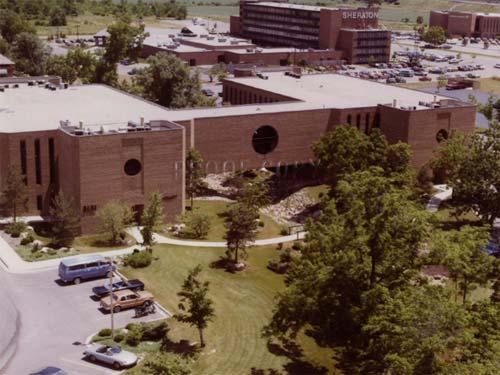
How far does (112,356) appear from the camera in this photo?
43.9 metres

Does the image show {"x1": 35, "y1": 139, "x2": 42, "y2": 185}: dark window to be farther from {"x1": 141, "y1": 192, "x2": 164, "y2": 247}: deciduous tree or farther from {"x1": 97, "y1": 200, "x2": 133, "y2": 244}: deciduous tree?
{"x1": 141, "y1": 192, "x2": 164, "y2": 247}: deciduous tree

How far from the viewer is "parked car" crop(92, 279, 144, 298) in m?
53.2

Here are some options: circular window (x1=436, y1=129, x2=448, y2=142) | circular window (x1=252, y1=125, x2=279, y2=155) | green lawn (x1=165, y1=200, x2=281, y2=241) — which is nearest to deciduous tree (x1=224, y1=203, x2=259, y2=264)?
green lawn (x1=165, y1=200, x2=281, y2=241)

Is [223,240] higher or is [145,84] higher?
[145,84]

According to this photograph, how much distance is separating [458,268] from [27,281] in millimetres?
31735

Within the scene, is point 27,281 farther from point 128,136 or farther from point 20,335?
point 128,136

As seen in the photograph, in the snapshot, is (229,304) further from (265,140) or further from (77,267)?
(265,140)

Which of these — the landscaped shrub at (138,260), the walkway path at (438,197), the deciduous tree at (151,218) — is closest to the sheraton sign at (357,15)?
the walkway path at (438,197)

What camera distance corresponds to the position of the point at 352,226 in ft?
149

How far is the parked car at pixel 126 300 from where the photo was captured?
168 feet

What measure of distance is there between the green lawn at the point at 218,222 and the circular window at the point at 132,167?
6.44 metres

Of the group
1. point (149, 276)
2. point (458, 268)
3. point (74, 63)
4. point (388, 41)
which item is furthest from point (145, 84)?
point (388, 41)

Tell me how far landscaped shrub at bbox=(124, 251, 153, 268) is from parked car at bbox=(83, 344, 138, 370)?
14982 mm

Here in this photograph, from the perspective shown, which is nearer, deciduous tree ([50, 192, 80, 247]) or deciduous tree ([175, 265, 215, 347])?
deciduous tree ([175, 265, 215, 347])
